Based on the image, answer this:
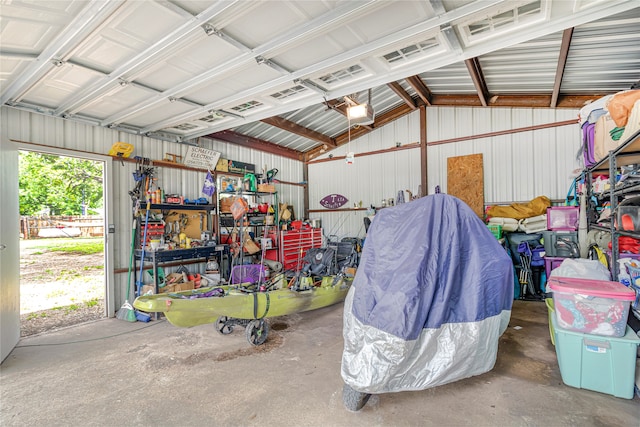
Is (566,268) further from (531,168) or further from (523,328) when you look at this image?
(531,168)

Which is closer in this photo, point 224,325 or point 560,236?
point 224,325

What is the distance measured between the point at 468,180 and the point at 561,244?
2.21 m

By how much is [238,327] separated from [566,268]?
3720 millimetres

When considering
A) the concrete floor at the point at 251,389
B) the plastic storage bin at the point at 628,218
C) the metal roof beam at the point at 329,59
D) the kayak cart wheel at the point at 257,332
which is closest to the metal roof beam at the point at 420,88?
the metal roof beam at the point at 329,59

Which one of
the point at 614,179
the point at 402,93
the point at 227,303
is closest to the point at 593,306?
the point at 614,179

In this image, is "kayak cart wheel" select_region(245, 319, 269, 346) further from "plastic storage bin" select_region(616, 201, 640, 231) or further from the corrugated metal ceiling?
"plastic storage bin" select_region(616, 201, 640, 231)

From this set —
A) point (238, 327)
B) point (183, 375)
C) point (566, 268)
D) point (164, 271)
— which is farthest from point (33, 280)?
point (566, 268)

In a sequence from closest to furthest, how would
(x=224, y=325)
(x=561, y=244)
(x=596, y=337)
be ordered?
(x=596, y=337), (x=224, y=325), (x=561, y=244)

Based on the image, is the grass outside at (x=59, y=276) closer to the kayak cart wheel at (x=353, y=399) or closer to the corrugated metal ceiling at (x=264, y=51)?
the corrugated metal ceiling at (x=264, y=51)

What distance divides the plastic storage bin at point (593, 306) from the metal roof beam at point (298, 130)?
518cm

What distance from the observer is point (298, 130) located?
6.66 metres

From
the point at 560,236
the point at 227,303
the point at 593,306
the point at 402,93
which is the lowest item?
the point at 227,303

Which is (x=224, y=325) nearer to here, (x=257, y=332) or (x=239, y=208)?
(x=257, y=332)

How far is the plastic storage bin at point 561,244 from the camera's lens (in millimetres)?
4148
